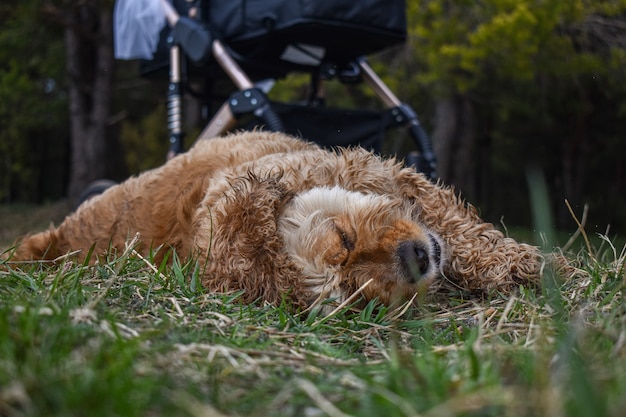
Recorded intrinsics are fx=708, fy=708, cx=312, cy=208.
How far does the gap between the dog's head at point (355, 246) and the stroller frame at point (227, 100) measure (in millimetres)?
1866

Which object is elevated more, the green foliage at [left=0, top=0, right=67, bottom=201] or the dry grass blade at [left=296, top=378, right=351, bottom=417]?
the dry grass blade at [left=296, top=378, right=351, bottom=417]

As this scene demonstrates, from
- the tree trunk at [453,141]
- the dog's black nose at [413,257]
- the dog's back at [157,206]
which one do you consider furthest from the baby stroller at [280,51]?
the tree trunk at [453,141]

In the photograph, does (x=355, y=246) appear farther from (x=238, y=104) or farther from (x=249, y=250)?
(x=238, y=104)

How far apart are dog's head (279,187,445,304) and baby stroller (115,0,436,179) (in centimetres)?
191

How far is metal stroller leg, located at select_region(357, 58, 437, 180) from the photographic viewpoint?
228 inches

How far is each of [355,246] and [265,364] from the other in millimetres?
1221

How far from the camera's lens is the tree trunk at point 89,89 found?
40.8 ft

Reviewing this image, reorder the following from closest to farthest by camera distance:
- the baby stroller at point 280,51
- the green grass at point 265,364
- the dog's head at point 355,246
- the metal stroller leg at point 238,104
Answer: the green grass at point 265,364
the dog's head at point 355,246
the metal stroller leg at point 238,104
the baby stroller at point 280,51

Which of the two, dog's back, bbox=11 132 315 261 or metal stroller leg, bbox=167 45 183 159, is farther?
metal stroller leg, bbox=167 45 183 159

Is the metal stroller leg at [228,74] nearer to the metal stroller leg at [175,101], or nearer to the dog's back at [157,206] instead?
the metal stroller leg at [175,101]

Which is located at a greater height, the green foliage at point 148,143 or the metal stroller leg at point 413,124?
the metal stroller leg at point 413,124

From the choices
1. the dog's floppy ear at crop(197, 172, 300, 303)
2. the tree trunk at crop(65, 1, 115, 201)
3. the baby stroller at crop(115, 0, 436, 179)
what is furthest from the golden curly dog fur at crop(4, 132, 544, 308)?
the tree trunk at crop(65, 1, 115, 201)

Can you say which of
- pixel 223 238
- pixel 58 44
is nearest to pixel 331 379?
pixel 223 238

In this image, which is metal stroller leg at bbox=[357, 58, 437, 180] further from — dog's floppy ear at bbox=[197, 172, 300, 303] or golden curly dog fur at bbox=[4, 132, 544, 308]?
dog's floppy ear at bbox=[197, 172, 300, 303]
